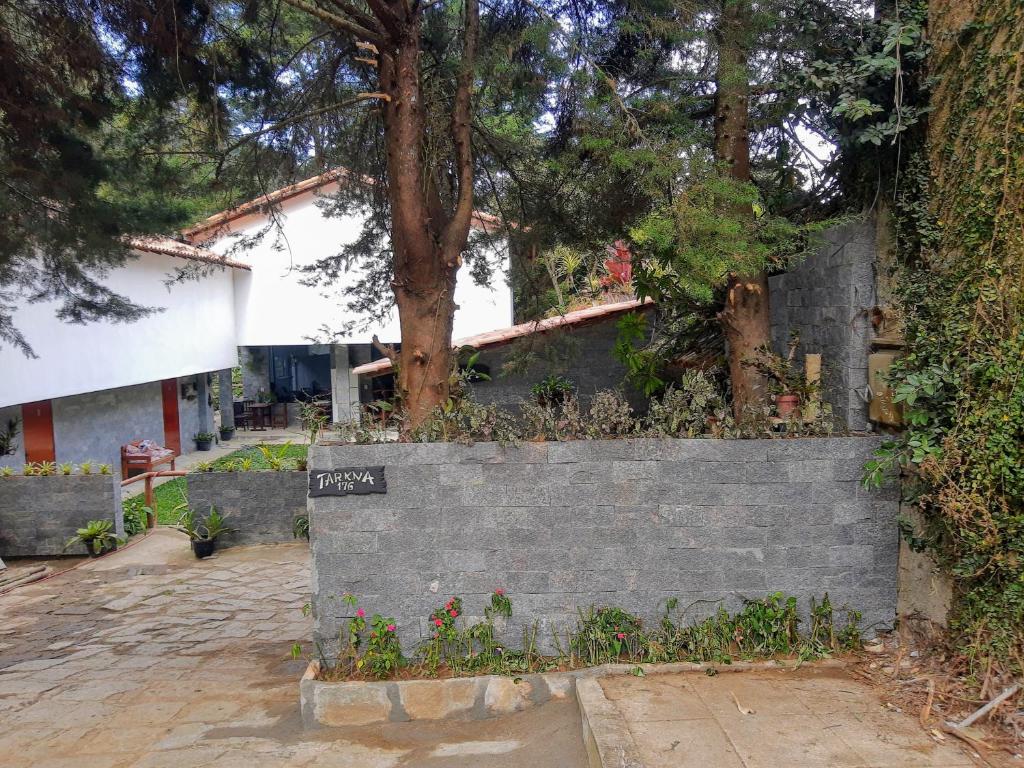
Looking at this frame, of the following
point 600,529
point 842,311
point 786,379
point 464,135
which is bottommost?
point 600,529

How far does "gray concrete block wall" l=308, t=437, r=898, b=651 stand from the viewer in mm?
4574

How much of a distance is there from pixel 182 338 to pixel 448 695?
1452 cm

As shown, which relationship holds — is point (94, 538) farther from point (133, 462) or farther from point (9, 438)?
point (133, 462)

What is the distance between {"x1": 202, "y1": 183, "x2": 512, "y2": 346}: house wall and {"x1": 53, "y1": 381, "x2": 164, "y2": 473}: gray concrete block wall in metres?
3.01

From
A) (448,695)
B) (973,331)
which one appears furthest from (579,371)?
(973,331)

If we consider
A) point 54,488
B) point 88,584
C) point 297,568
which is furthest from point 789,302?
point 54,488

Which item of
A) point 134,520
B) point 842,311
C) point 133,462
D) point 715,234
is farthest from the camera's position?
point 133,462

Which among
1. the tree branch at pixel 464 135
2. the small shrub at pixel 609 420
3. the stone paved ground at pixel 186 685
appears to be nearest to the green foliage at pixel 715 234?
the small shrub at pixel 609 420

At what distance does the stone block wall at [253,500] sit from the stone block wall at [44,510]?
57.2 inches

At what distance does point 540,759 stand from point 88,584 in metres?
7.08

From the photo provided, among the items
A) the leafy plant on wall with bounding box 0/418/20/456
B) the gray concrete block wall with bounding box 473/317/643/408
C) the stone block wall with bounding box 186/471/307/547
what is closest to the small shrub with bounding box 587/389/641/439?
the gray concrete block wall with bounding box 473/317/643/408

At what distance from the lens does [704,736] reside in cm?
380

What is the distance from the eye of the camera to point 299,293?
1884cm

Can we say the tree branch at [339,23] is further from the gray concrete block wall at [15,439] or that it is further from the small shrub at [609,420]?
the gray concrete block wall at [15,439]
